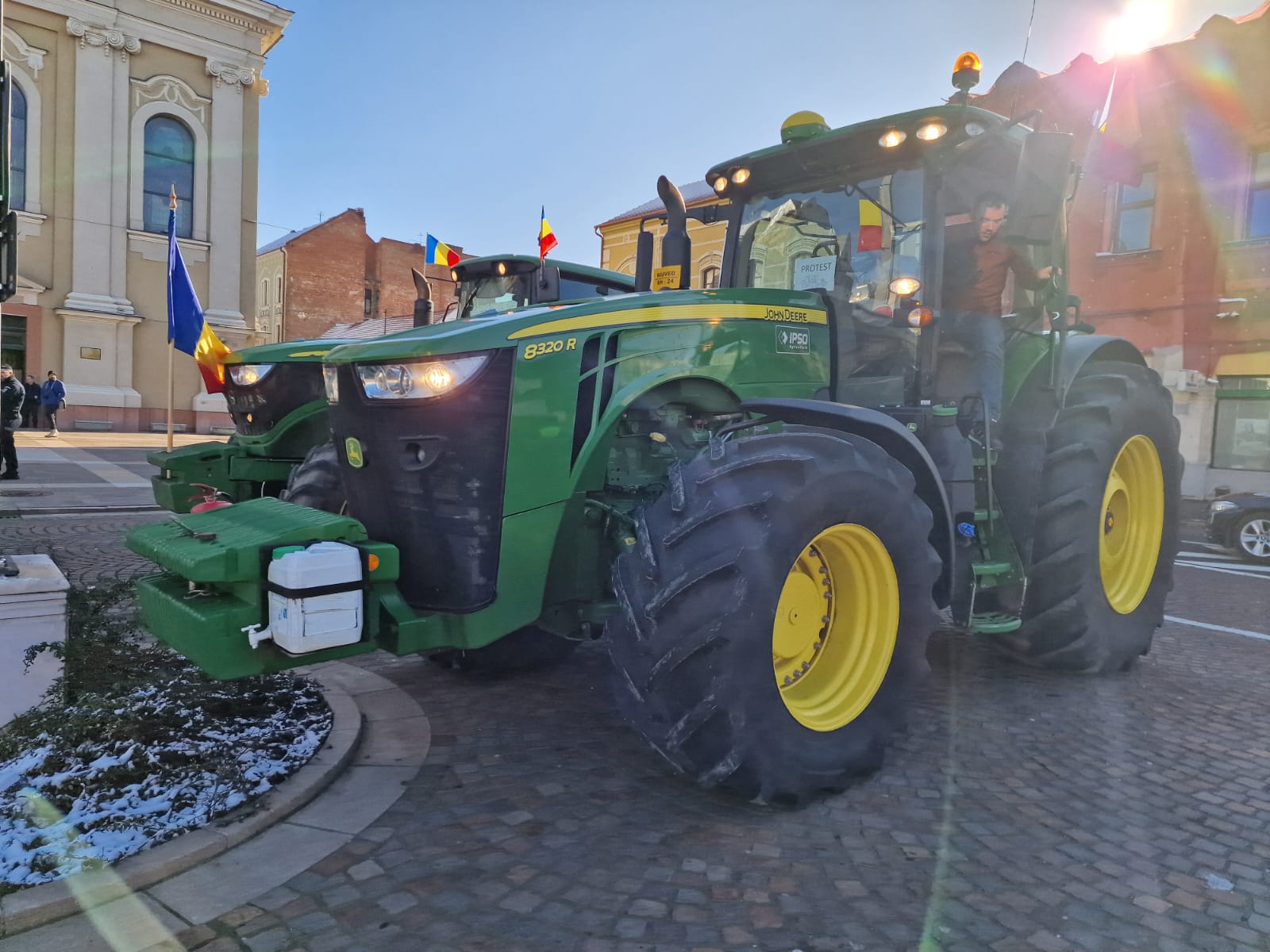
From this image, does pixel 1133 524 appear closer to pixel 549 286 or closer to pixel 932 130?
pixel 932 130

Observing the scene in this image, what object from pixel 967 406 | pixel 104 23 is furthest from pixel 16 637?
pixel 104 23

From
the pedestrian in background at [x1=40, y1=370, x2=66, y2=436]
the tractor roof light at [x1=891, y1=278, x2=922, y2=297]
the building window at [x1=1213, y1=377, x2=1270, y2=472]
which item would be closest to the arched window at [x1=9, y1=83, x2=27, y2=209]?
the pedestrian in background at [x1=40, y1=370, x2=66, y2=436]

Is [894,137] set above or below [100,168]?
below

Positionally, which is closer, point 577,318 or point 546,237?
point 577,318

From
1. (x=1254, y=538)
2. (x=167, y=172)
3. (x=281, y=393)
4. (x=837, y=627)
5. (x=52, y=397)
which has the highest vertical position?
(x=167, y=172)

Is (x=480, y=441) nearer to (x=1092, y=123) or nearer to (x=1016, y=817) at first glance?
(x=1016, y=817)

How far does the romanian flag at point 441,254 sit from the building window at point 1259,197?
569 inches

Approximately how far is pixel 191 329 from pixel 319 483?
6378 millimetres

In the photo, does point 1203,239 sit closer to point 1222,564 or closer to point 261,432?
point 1222,564

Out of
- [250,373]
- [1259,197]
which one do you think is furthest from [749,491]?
[1259,197]

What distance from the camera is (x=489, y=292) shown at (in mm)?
9320

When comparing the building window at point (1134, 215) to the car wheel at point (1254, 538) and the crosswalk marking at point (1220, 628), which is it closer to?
the car wheel at point (1254, 538)

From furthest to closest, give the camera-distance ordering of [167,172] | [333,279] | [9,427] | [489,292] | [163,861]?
1. [333,279]
2. [167,172]
3. [9,427]
4. [489,292]
5. [163,861]

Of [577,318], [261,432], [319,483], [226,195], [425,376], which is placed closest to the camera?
[425,376]
